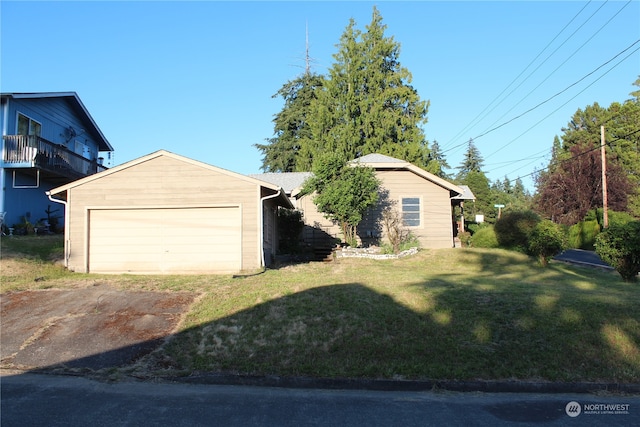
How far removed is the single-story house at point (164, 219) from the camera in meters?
13.2

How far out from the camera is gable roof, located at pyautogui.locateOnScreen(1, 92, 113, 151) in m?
A: 18.4

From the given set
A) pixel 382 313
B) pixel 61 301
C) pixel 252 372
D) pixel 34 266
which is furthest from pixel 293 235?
pixel 252 372

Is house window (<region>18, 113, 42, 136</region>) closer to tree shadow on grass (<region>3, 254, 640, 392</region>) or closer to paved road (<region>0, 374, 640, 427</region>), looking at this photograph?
tree shadow on grass (<region>3, 254, 640, 392</region>)

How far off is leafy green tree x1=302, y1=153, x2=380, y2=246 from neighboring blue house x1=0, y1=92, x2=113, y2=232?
1089cm

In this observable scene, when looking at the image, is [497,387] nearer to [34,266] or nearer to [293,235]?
[34,266]

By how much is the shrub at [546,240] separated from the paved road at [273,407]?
10198 millimetres

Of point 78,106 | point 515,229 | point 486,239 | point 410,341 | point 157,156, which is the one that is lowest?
point 410,341

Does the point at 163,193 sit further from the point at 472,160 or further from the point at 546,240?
the point at 472,160

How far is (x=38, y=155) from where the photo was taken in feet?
60.2

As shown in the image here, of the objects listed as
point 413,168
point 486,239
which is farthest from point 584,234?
point 413,168

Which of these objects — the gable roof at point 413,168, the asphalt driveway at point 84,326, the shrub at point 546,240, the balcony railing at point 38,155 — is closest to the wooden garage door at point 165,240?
the asphalt driveway at point 84,326

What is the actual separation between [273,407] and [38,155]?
17.5 metres

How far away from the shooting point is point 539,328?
281 inches

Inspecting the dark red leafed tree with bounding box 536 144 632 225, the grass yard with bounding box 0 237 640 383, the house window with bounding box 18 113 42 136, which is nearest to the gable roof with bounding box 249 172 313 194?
the house window with bounding box 18 113 42 136
